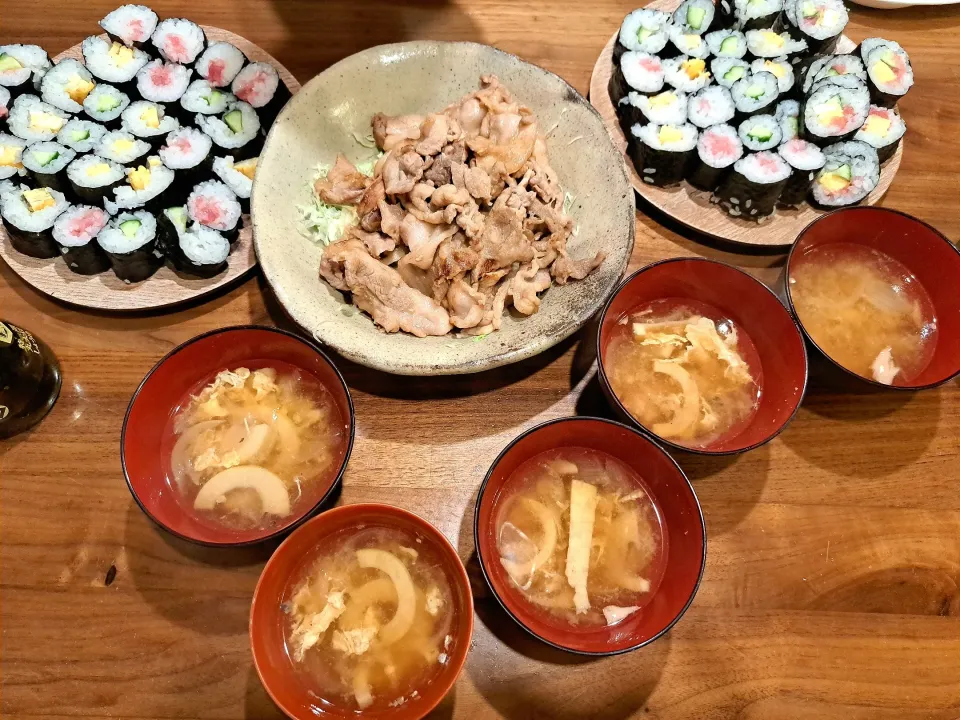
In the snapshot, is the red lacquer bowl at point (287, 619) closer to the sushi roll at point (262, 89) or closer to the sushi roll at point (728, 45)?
the sushi roll at point (262, 89)

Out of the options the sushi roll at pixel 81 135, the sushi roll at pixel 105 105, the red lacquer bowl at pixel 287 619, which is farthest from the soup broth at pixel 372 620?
the sushi roll at pixel 105 105

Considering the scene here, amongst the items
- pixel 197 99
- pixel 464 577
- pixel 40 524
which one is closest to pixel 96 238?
pixel 197 99

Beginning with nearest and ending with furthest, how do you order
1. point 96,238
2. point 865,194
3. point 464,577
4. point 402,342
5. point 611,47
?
point 464,577
point 402,342
point 96,238
point 865,194
point 611,47

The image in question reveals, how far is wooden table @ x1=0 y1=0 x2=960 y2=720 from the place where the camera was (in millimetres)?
1741

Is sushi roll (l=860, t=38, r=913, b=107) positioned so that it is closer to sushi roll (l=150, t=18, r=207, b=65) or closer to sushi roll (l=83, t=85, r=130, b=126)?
sushi roll (l=150, t=18, r=207, b=65)

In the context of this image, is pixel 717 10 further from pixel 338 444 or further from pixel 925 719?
pixel 925 719

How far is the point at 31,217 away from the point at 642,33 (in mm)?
2453

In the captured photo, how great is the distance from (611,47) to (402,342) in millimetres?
1673

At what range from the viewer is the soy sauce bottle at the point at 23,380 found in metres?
1.86

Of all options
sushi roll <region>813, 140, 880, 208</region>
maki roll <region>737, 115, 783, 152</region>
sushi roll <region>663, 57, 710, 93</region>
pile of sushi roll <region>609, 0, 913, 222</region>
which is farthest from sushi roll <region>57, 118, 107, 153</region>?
sushi roll <region>813, 140, 880, 208</region>

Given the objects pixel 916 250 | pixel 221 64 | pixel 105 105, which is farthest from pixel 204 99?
pixel 916 250

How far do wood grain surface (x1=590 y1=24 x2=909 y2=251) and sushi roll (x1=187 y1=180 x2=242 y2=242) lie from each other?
1.41 meters

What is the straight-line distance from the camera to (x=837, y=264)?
2.19m

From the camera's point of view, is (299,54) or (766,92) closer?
(766,92)
